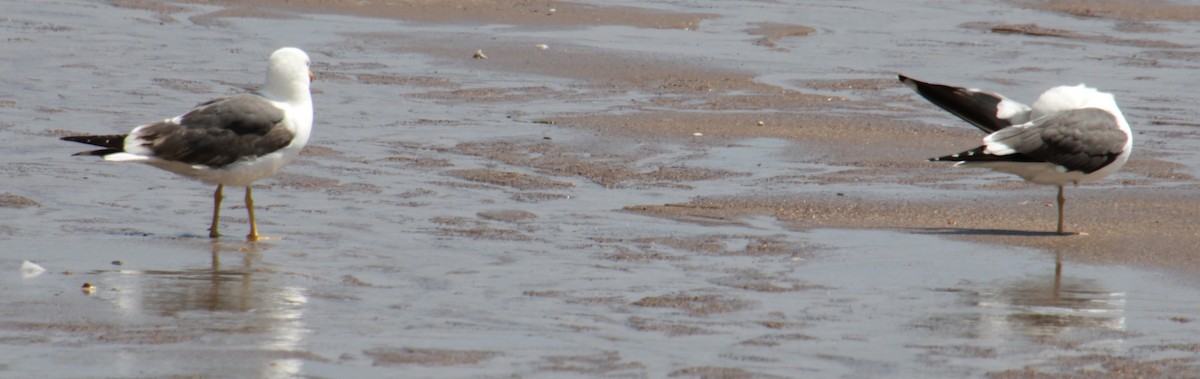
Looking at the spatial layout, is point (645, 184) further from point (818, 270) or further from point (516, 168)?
point (818, 270)

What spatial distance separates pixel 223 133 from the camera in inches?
332

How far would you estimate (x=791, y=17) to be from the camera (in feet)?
66.3

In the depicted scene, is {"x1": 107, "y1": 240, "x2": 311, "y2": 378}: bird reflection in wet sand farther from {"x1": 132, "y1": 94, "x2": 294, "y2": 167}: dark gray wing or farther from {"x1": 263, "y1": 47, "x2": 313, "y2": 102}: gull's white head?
{"x1": 263, "y1": 47, "x2": 313, "y2": 102}: gull's white head

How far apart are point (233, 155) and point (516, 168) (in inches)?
93.8

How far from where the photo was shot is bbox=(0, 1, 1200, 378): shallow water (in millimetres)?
5883

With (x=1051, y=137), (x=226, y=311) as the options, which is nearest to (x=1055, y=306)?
(x=1051, y=137)

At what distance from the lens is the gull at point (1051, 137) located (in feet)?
29.6

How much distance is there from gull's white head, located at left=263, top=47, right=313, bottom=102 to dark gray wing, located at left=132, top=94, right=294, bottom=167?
0.13 metres

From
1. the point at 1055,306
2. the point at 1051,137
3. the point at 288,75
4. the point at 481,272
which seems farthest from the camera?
the point at 1051,137

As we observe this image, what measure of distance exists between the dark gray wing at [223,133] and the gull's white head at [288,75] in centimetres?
13

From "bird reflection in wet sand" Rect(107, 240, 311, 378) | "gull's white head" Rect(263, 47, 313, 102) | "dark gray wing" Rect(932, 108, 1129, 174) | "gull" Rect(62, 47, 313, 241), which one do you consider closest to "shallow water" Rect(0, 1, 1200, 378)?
"bird reflection in wet sand" Rect(107, 240, 311, 378)

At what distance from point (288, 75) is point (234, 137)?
0.43m

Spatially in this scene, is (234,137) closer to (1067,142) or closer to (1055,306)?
(1055,306)

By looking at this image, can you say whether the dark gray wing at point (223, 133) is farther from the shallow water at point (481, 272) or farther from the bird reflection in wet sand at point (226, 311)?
the bird reflection in wet sand at point (226, 311)
